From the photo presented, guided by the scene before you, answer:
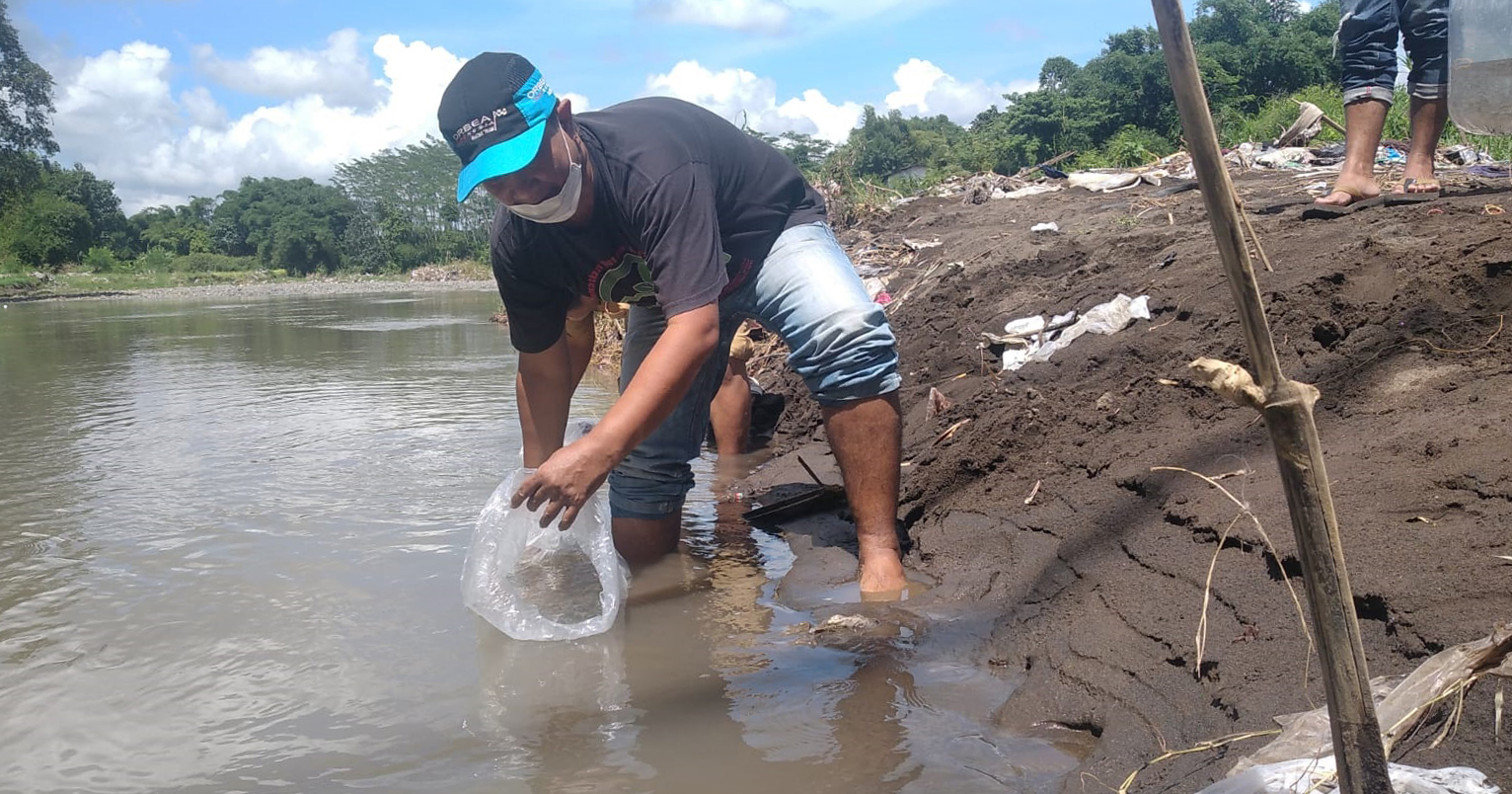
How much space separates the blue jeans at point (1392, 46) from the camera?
3938 mm

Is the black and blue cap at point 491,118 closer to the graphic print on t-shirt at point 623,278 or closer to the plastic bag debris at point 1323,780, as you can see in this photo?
the graphic print on t-shirt at point 623,278

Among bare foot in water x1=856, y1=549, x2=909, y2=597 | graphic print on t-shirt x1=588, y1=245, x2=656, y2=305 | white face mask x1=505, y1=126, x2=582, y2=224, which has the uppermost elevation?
white face mask x1=505, y1=126, x2=582, y2=224

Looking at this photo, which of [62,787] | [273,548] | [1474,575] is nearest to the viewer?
[1474,575]

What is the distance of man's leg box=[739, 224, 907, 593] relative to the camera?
2615mm

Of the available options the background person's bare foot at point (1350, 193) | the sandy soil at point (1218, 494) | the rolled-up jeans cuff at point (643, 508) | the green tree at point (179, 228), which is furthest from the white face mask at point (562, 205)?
the green tree at point (179, 228)

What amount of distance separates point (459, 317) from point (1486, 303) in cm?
1488

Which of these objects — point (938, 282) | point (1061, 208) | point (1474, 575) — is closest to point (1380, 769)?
point (1474, 575)

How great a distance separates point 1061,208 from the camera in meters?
7.12

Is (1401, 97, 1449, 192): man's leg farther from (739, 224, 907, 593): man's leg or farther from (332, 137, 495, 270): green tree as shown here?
(332, 137, 495, 270): green tree

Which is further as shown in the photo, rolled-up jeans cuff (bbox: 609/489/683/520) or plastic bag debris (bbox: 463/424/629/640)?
rolled-up jeans cuff (bbox: 609/489/683/520)

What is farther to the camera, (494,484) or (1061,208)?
(1061,208)

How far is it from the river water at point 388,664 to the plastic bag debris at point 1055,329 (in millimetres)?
1296

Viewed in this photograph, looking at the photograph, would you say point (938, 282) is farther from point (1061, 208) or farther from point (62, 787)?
point (62, 787)

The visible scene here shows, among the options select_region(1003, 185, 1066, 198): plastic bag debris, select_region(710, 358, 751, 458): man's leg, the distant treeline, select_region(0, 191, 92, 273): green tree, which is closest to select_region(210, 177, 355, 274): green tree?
the distant treeline
